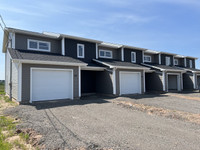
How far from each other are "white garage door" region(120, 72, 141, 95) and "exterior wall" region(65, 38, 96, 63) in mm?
3863

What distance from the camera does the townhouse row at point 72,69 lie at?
30.1ft

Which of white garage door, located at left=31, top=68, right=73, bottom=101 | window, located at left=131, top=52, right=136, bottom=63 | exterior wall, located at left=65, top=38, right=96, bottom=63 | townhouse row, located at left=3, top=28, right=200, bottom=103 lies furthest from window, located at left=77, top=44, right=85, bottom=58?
window, located at left=131, top=52, right=136, bottom=63

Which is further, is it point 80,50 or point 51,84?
point 80,50

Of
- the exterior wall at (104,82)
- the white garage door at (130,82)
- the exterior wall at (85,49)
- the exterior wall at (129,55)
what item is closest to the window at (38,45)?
the exterior wall at (85,49)

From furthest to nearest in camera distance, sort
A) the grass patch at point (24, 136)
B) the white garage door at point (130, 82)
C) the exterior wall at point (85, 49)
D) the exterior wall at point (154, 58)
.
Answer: the exterior wall at point (154, 58) < the white garage door at point (130, 82) < the exterior wall at point (85, 49) < the grass patch at point (24, 136)

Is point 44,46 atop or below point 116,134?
atop

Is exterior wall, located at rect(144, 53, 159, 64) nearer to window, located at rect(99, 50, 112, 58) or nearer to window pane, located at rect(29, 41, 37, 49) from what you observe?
window, located at rect(99, 50, 112, 58)

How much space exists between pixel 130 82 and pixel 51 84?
7.89 meters

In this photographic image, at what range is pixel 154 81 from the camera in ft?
56.0

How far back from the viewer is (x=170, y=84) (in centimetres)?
2056

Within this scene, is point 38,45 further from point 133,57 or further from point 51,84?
point 133,57

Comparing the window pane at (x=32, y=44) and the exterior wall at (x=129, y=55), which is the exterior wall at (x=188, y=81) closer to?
the exterior wall at (x=129, y=55)

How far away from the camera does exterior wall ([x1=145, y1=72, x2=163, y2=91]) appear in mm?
16344

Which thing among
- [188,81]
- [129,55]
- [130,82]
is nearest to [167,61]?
[188,81]
